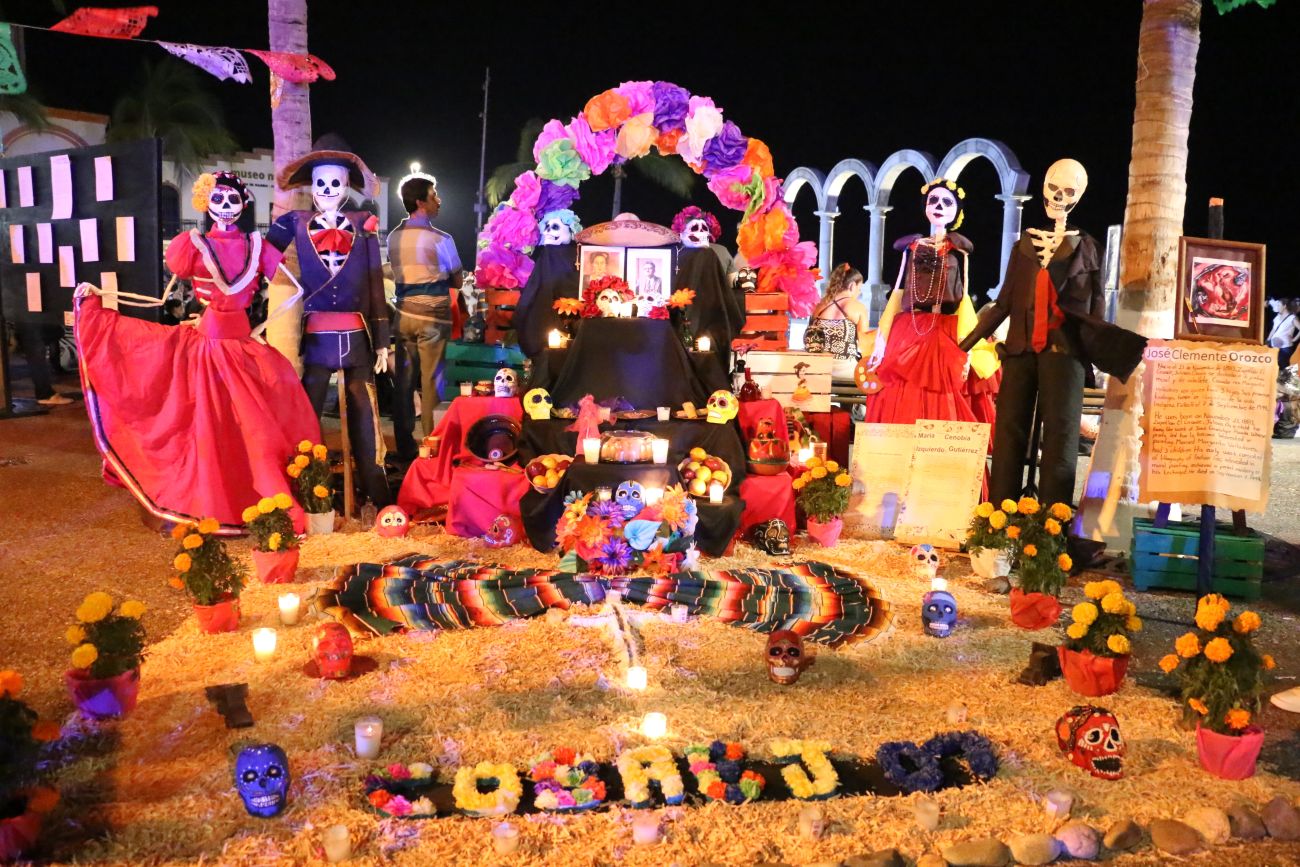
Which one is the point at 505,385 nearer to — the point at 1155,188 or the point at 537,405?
the point at 537,405

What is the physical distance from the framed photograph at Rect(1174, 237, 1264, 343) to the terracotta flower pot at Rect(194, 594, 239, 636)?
5130 mm

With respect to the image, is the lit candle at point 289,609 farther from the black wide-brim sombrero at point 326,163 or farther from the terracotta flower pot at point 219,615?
the black wide-brim sombrero at point 326,163

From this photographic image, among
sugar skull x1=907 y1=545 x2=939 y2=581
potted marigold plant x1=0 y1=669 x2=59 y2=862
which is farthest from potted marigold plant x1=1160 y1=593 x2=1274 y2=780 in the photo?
potted marigold plant x1=0 y1=669 x2=59 y2=862

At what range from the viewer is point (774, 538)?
668 centimetres

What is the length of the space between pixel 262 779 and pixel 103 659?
110 centimetres

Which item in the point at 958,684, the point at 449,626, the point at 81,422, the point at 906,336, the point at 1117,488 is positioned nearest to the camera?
the point at 958,684

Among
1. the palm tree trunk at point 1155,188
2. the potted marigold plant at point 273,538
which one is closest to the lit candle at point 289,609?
the potted marigold plant at point 273,538

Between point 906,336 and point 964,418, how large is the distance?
74 cm

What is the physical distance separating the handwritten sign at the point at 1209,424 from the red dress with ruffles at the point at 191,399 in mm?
5158

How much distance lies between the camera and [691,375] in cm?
740

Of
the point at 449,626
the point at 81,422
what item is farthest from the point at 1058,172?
the point at 81,422

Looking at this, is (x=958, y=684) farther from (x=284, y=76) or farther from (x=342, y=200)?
(x=284, y=76)

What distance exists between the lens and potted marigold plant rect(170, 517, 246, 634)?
16.2 feet

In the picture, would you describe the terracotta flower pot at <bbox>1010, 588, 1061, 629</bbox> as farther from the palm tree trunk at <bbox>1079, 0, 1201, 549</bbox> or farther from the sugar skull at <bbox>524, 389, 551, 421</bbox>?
the sugar skull at <bbox>524, 389, 551, 421</bbox>
